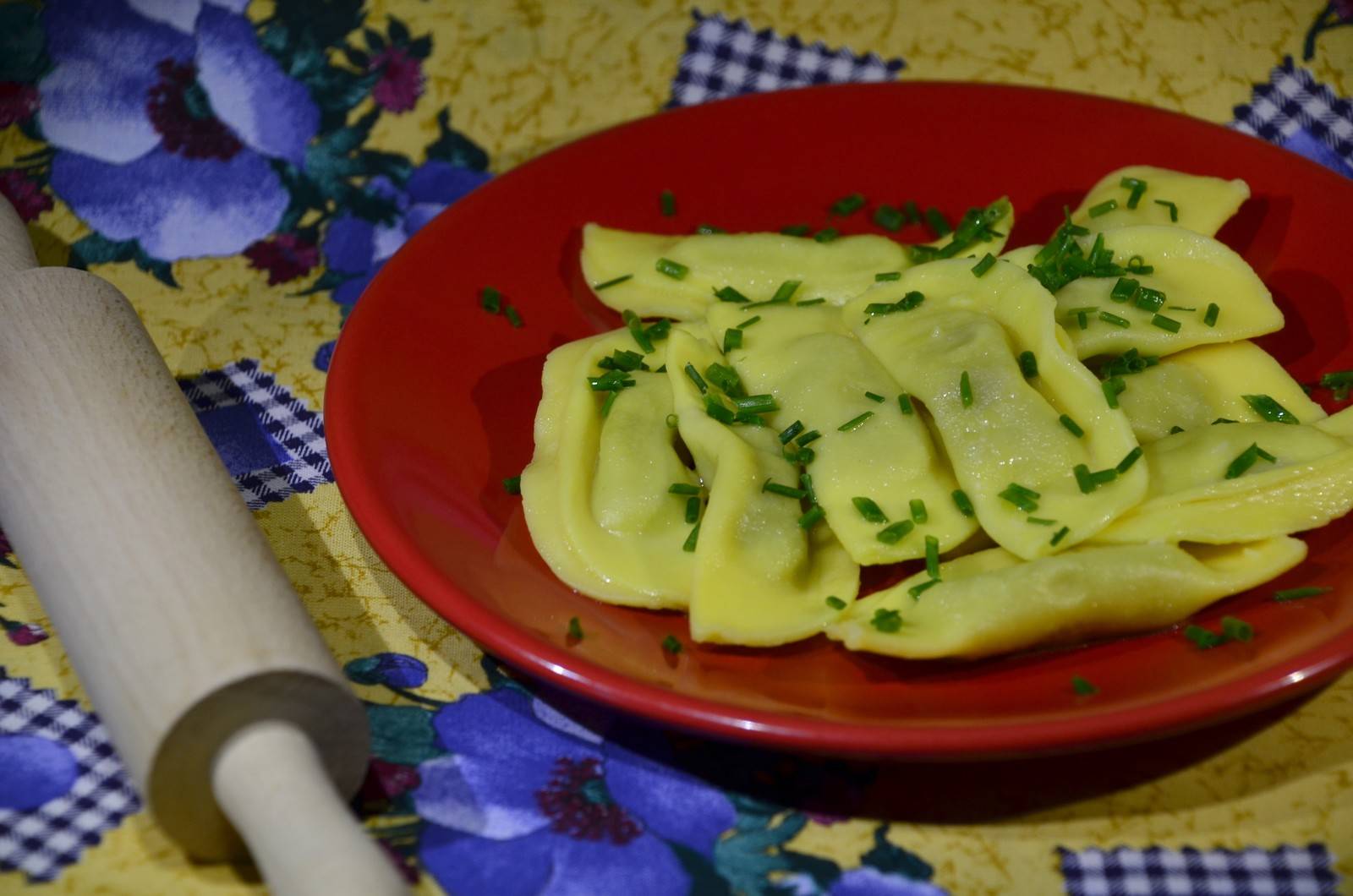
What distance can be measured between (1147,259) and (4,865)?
2.43 m

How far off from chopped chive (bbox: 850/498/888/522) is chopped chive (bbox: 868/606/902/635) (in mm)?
245

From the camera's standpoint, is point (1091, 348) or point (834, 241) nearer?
point (1091, 348)

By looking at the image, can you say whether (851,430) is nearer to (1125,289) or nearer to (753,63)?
(1125,289)

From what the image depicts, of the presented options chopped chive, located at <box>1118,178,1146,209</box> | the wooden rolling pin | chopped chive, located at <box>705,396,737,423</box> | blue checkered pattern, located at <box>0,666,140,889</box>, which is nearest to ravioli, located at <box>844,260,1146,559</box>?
chopped chive, located at <box>705,396,737,423</box>

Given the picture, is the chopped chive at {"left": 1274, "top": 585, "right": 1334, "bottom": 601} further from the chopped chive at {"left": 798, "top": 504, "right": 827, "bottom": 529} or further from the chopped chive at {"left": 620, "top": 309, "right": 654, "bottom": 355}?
the chopped chive at {"left": 620, "top": 309, "right": 654, "bottom": 355}

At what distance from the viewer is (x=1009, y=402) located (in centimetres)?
251

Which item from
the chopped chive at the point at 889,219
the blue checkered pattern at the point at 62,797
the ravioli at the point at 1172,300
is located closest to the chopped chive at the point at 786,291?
the chopped chive at the point at 889,219

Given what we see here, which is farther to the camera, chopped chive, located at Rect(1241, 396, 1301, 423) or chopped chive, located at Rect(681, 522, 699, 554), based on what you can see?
chopped chive, located at Rect(1241, 396, 1301, 423)

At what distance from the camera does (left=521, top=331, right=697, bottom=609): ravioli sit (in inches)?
93.6

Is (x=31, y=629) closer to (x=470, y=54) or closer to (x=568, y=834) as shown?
(x=568, y=834)

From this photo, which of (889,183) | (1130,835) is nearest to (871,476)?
(1130,835)

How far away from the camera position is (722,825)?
2.15 meters

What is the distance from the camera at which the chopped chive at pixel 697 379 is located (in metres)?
2.66

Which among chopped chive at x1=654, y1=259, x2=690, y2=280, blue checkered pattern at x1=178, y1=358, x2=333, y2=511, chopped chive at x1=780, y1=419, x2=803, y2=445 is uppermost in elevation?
chopped chive at x1=654, y1=259, x2=690, y2=280
